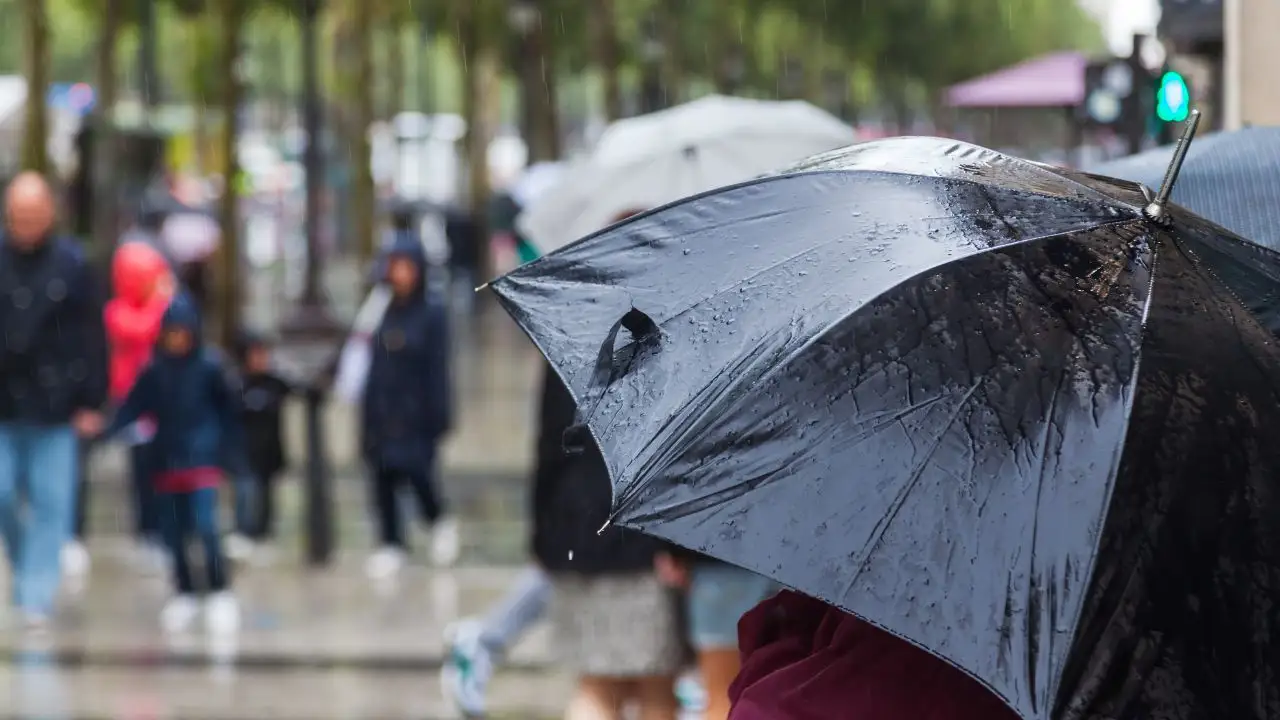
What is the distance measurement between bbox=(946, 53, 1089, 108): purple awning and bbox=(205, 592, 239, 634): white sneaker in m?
19.3

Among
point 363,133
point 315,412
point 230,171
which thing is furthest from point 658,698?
point 363,133

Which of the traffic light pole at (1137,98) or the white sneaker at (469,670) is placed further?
the traffic light pole at (1137,98)

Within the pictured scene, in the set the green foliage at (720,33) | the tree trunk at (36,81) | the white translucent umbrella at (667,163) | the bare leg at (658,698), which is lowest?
the bare leg at (658,698)

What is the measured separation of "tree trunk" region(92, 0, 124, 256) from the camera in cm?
2392

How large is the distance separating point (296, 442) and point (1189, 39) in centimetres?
806

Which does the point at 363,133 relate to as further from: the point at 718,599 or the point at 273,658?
the point at 718,599

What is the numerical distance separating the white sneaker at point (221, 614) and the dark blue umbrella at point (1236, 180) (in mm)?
6705

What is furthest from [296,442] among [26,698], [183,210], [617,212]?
[617,212]

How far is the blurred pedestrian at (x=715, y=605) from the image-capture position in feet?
18.0

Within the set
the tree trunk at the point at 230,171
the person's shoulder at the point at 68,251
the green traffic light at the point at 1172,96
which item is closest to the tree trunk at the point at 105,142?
the tree trunk at the point at 230,171

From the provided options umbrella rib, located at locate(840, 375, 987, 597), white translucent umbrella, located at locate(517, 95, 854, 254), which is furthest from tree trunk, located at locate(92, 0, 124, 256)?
umbrella rib, located at locate(840, 375, 987, 597)

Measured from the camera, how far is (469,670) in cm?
730

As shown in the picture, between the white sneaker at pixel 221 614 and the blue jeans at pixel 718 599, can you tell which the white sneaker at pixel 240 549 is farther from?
the blue jeans at pixel 718 599

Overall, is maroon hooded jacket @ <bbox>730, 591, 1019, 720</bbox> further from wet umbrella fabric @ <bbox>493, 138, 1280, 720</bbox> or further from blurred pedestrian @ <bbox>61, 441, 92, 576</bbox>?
blurred pedestrian @ <bbox>61, 441, 92, 576</bbox>
